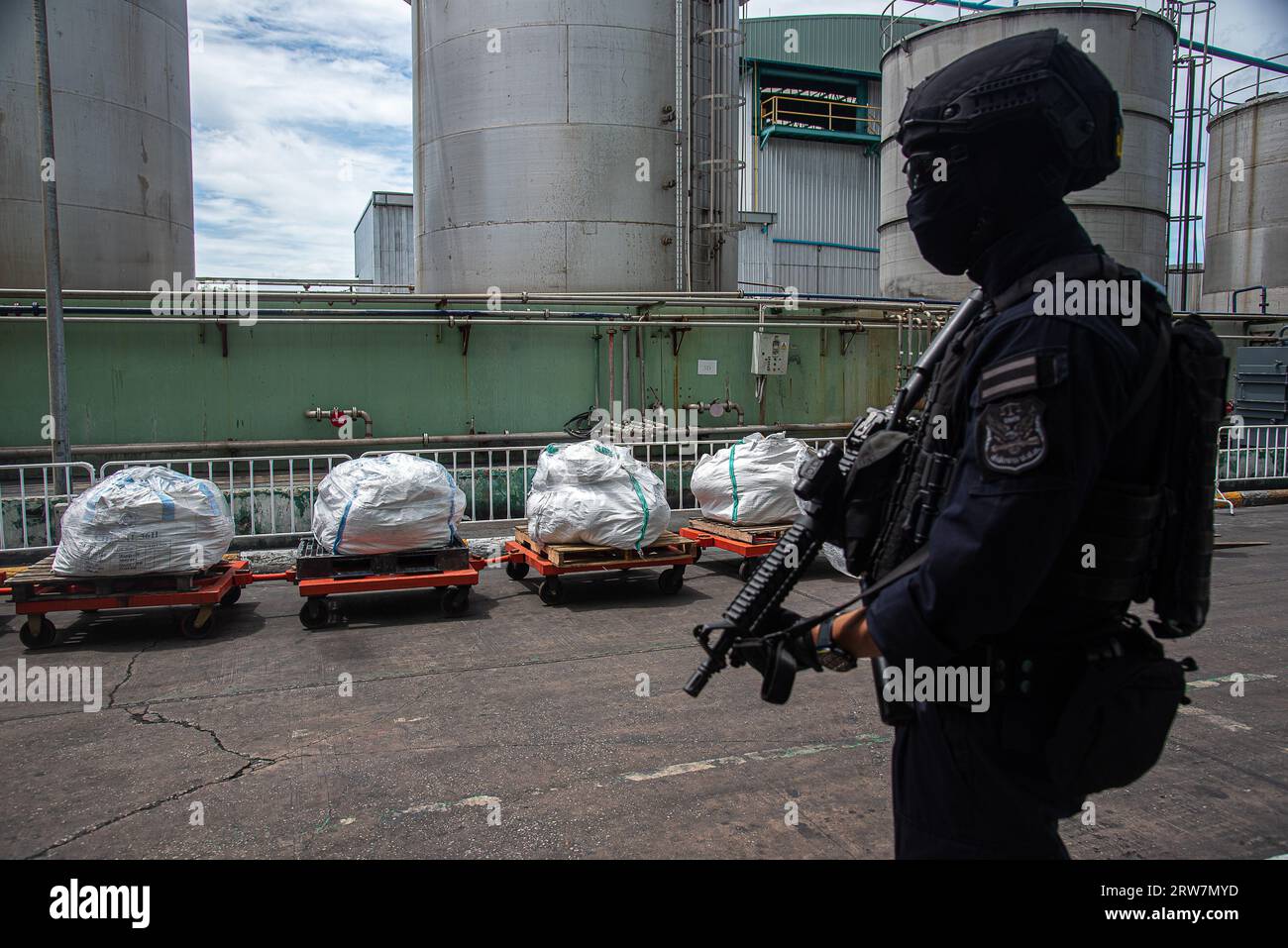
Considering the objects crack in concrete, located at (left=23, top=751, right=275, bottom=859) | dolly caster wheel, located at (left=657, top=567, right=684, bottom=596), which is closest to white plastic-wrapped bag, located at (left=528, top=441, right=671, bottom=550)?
dolly caster wheel, located at (left=657, top=567, right=684, bottom=596)

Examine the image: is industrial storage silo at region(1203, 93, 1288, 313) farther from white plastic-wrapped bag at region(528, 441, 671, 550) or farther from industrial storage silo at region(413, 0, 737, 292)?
white plastic-wrapped bag at region(528, 441, 671, 550)

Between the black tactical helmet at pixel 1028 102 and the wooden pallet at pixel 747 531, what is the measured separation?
6162 mm

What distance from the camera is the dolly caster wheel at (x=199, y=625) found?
6.39 m

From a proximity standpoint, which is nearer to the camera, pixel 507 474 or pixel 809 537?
pixel 809 537

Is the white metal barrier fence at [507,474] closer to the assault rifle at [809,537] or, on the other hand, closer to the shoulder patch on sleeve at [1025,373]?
the assault rifle at [809,537]

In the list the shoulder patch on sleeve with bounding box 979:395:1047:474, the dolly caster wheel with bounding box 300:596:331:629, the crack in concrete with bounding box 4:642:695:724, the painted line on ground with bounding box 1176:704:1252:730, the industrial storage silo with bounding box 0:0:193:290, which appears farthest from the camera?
the industrial storage silo with bounding box 0:0:193:290

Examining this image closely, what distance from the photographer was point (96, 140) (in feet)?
40.3

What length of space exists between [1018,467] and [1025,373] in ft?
0.61

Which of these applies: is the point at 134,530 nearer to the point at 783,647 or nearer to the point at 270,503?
the point at 270,503

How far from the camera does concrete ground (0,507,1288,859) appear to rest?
3445mm

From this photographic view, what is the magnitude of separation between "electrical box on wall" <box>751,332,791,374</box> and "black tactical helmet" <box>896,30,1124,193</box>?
1104 centimetres

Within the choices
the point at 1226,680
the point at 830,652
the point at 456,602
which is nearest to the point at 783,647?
the point at 830,652
